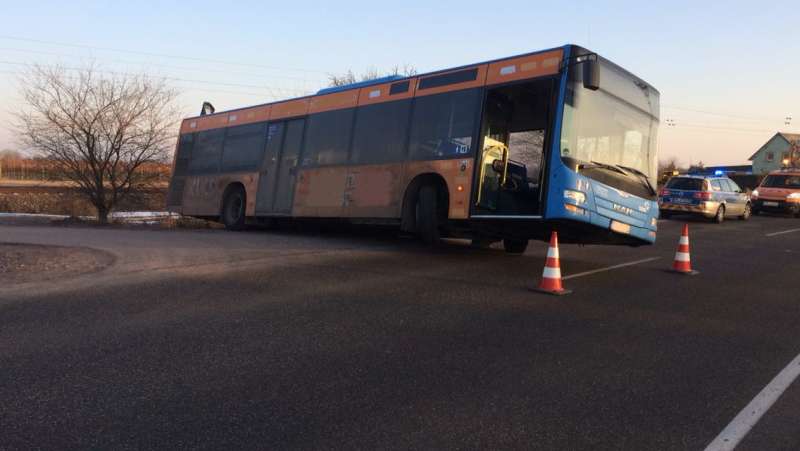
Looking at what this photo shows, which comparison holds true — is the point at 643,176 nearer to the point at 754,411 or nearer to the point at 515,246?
the point at 515,246

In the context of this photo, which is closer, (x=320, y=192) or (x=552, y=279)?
(x=552, y=279)

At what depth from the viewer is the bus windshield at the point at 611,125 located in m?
8.29

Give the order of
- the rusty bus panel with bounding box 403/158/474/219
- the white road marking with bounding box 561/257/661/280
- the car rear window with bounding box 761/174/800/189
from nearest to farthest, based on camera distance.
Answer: the white road marking with bounding box 561/257/661/280 → the rusty bus panel with bounding box 403/158/474/219 → the car rear window with bounding box 761/174/800/189

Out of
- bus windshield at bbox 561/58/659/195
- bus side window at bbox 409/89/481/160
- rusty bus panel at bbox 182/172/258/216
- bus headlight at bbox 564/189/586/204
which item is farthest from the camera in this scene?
rusty bus panel at bbox 182/172/258/216

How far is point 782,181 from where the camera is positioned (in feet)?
85.6

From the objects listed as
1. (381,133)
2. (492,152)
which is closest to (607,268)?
(492,152)

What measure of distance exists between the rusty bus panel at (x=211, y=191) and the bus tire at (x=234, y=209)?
199mm

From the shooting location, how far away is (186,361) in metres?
4.50

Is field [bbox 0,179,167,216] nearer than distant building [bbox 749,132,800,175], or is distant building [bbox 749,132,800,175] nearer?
field [bbox 0,179,167,216]

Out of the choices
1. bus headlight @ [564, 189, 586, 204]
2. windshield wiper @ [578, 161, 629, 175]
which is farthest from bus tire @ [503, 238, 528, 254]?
bus headlight @ [564, 189, 586, 204]

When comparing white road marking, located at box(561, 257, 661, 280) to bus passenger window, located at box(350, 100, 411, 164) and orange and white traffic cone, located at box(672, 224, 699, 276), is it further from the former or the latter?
bus passenger window, located at box(350, 100, 411, 164)

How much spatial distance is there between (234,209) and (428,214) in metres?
7.41

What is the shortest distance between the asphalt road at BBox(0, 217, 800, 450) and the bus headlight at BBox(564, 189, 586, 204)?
1121 millimetres

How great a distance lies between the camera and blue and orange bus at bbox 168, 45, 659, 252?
8336 mm
